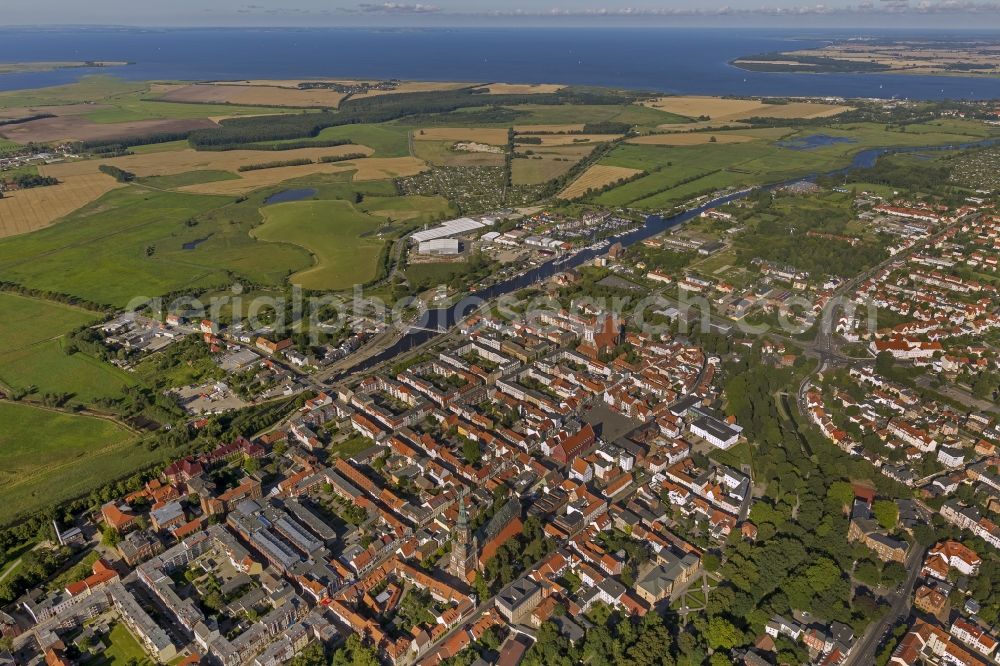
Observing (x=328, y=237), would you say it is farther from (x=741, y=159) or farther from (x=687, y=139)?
(x=687, y=139)

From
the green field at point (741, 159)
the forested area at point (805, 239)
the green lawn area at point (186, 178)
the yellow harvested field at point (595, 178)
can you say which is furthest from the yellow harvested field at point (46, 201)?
the forested area at point (805, 239)

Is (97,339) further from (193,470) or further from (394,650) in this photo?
(394,650)

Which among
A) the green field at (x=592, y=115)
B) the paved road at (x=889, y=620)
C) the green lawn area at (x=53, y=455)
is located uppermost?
the green field at (x=592, y=115)

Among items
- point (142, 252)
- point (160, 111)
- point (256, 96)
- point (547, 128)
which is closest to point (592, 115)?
point (547, 128)

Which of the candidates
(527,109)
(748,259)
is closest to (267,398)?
(748,259)

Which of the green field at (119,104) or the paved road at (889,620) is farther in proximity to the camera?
the green field at (119,104)

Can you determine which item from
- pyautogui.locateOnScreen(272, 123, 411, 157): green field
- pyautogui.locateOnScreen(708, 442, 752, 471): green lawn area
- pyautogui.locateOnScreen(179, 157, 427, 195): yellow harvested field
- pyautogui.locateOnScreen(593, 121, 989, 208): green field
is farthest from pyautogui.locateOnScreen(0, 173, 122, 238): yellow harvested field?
pyautogui.locateOnScreen(708, 442, 752, 471): green lawn area

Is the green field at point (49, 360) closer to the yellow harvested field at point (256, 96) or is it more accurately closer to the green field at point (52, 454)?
the green field at point (52, 454)
